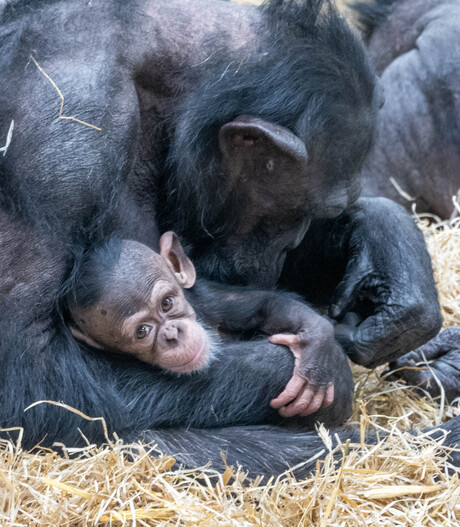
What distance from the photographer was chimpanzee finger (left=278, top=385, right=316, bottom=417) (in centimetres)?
296

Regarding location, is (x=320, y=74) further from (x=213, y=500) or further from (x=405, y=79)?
(x=405, y=79)

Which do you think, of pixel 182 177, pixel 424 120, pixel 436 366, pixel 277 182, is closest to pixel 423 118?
pixel 424 120

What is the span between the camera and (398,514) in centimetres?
246

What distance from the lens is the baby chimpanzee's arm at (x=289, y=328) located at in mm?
2961

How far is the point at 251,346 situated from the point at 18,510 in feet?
3.33

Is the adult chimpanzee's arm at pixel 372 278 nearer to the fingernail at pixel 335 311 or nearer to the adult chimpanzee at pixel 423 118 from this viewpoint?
the fingernail at pixel 335 311

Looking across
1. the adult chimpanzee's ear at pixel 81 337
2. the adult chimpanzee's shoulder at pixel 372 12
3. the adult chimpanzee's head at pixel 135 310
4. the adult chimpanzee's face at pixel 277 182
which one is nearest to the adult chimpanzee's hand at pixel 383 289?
the adult chimpanzee's face at pixel 277 182

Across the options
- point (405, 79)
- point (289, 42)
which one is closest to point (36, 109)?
point (289, 42)

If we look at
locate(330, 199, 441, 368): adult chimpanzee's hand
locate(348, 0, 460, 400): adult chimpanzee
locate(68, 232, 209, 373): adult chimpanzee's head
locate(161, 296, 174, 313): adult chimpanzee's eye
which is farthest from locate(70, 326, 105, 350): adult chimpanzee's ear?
locate(348, 0, 460, 400): adult chimpanzee

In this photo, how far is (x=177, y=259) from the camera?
320cm

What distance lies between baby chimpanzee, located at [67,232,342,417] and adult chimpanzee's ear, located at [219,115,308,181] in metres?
0.44

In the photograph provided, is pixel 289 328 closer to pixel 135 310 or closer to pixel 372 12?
pixel 135 310

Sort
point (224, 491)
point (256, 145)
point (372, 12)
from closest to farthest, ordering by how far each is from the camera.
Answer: point (224, 491)
point (256, 145)
point (372, 12)

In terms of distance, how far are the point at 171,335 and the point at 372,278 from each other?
1.03 meters
